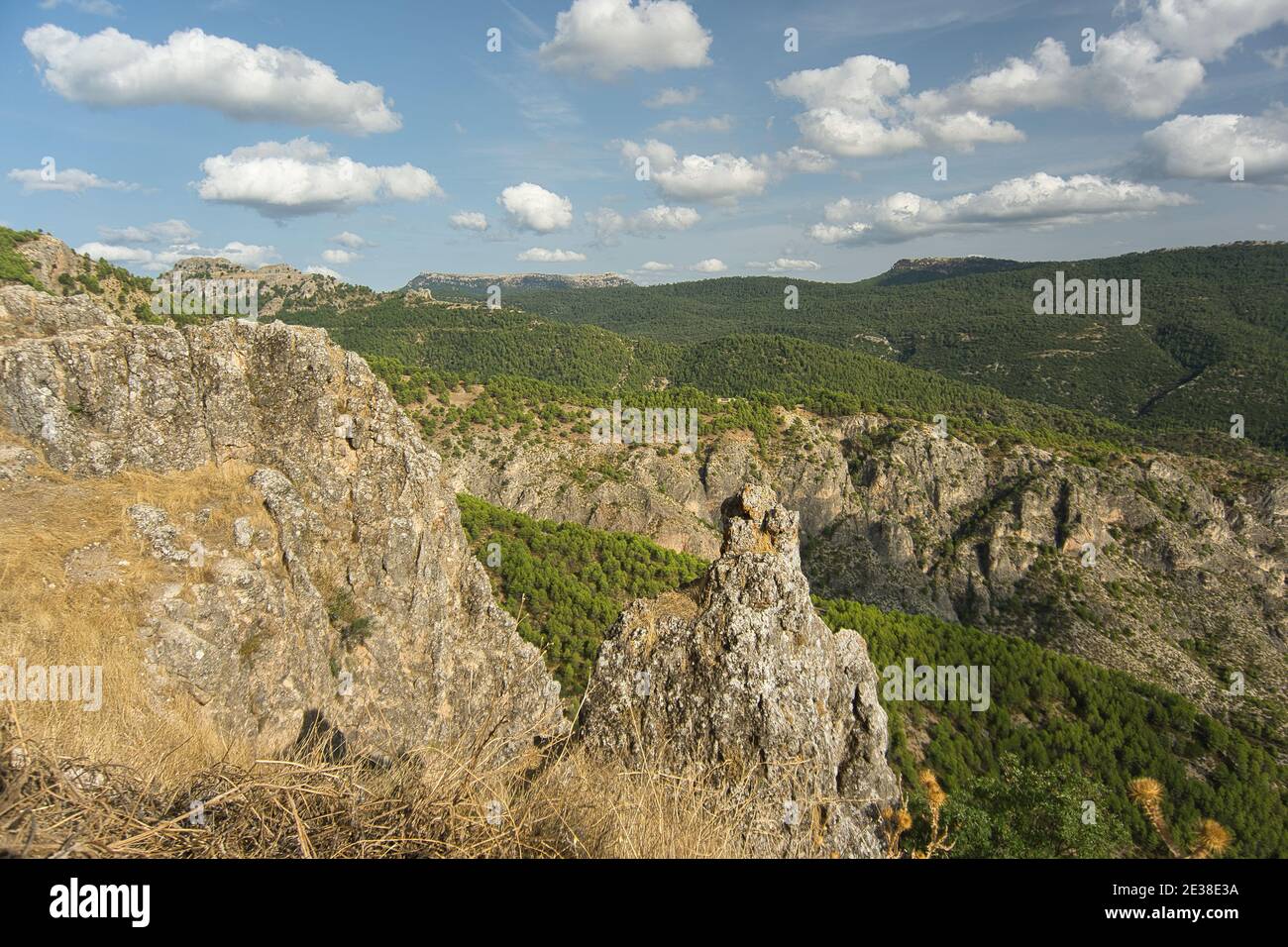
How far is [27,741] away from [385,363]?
77473 millimetres

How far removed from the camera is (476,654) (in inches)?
811

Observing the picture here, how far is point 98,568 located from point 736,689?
38.8 feet

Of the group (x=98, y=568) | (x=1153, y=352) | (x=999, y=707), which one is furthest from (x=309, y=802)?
(x=1153, y=352)

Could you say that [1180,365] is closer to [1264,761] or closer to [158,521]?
[1264,761]

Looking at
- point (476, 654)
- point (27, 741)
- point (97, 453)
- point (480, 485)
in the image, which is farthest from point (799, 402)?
point (27, 741)

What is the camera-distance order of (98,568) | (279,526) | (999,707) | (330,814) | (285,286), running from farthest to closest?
(285,286)
(999,707)
(279,526)
(98,568)
(330,814)

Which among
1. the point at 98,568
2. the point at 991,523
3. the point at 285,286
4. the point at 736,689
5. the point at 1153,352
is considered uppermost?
the point at 285,286

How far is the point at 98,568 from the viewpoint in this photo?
12.0m

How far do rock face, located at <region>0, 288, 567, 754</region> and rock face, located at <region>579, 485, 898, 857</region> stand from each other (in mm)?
3745

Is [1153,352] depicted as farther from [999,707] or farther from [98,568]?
[98,568]

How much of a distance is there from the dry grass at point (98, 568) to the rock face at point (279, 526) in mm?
321

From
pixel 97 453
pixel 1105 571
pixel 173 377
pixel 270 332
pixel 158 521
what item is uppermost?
pixel 270 332
